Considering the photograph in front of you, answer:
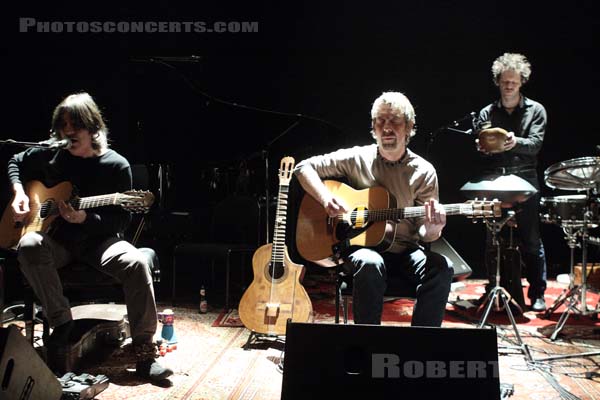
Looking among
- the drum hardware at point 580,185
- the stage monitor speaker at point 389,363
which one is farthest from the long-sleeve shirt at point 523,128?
the stage monitor speaker at point 389,363

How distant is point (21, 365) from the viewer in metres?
1.79

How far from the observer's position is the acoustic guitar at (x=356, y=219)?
260 centimetres

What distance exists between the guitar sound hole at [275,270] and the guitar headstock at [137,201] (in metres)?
0.86

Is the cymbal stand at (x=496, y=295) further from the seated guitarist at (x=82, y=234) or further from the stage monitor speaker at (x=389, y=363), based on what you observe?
the seated guitarist at (x=82, y=234)

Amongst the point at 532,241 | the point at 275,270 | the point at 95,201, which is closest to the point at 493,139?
the point at 532,241

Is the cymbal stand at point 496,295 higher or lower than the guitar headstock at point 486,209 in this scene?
lower

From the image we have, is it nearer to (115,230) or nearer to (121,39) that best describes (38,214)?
(115,230)

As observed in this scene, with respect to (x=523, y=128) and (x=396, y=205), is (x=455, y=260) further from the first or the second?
(x=396, y=205)

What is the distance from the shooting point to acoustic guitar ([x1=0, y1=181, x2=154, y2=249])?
2770mm

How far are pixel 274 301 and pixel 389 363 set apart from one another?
156cm

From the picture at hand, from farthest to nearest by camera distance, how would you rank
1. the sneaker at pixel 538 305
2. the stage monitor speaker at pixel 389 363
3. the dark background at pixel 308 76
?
the dark background at pixel 308 76
the sneaker at pixel 538 305
the stage monitor speaker at pixel 389 363

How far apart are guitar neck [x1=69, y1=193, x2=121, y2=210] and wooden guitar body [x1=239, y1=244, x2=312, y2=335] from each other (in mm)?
913

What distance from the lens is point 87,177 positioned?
9.67ft

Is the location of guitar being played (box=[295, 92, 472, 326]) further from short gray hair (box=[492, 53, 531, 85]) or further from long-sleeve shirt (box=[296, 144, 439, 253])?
short gray hair (box=[492, 53, 531, 85])
